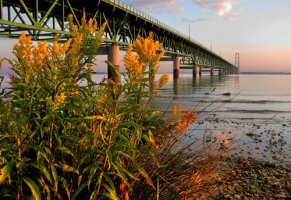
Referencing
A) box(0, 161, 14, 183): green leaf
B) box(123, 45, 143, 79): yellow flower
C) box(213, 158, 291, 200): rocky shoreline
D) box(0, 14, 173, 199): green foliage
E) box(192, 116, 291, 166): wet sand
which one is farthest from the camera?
box(192, 116, 291, 166): wet sand

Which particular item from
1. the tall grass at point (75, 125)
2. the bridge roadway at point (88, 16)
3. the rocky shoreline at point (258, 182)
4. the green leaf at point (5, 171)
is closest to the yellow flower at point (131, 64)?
the tall grass at point (75, 125)

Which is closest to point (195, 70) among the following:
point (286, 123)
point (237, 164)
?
point (286, 123)

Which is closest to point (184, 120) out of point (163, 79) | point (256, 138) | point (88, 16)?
point (163, 79)

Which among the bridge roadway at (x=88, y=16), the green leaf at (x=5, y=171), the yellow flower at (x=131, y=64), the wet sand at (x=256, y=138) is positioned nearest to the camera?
the green leaf at (x=5, y=171)

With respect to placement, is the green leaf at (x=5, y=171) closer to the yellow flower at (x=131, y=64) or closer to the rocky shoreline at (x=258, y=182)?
the yellow flower at (x=131, y=64)

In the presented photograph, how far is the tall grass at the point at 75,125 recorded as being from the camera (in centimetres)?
279

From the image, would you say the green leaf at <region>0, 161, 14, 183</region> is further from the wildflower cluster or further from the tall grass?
the wildflower cluster

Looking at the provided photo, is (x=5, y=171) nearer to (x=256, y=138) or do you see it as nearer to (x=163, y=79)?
(x=163, y=79)

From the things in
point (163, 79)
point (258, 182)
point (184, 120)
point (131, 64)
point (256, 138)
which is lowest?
point (256, 138)

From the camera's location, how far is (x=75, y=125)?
9.61 ft

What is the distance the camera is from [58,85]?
291 centimetres

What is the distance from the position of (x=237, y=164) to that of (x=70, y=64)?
606 cm

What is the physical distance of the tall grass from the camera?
279cm

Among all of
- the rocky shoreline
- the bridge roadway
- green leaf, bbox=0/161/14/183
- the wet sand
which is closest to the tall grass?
green leaf, bbox=0/161/14/183
